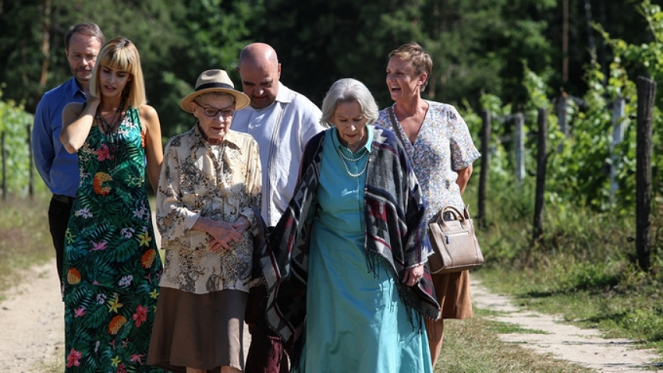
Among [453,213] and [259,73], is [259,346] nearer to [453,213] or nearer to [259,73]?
[453,213]

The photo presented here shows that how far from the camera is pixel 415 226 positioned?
473 centimetres

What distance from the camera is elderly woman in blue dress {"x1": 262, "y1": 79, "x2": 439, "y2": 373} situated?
4.63m

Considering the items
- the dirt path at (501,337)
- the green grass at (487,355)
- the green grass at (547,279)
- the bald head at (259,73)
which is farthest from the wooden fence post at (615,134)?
the bald head at (259,73)

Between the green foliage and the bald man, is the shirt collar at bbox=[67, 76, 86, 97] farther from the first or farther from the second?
the green foliage

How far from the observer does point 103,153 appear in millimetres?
4949

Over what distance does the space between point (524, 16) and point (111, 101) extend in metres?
37.0

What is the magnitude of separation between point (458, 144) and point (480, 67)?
2949 centimetres

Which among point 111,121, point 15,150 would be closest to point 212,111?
point 111,121

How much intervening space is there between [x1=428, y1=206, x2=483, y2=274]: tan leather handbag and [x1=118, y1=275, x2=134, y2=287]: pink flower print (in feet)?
5.16

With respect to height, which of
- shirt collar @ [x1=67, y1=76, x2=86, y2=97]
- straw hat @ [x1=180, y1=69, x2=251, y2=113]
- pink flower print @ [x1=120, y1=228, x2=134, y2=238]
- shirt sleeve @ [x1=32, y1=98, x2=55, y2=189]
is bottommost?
pink flower print @ [x1=120, y1=228, x2=134, y2=238]

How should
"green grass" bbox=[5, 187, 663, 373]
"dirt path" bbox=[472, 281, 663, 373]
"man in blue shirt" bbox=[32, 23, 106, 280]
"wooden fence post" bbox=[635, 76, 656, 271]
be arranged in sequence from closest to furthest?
1. "man in blue shirt" bbox=[32, 23, 106, 280]
2. "dirt path" bbox=[472, 281, 663, 373]
3. "green grass" bbox=[5, 187, 663, 373]
4. "wooden fence post" bbox=[635, 76, 656, 271]

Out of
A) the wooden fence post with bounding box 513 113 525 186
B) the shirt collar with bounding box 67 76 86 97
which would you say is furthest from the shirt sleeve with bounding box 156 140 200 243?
the wooden fence post with bounding box 513 113 525 186

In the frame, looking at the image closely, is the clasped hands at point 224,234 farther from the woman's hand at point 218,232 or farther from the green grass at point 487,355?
the green grass at point 487,355

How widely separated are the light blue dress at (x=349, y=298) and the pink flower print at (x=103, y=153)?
1144 mm
